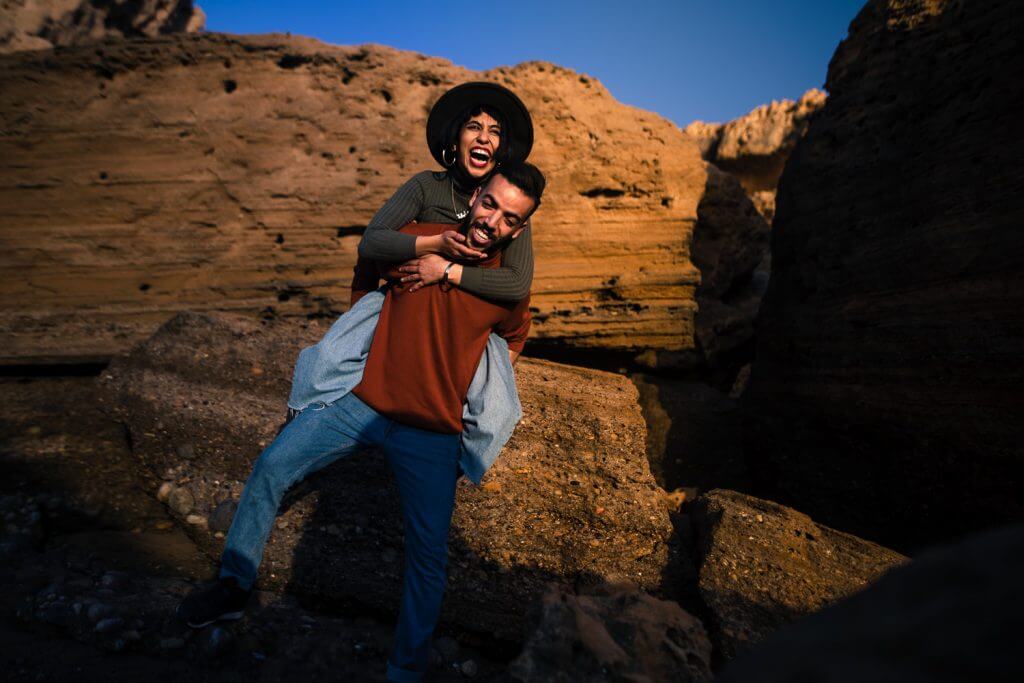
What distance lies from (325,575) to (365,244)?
5.77 feet

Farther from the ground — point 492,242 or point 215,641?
point 492,242

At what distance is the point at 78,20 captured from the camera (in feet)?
24.3

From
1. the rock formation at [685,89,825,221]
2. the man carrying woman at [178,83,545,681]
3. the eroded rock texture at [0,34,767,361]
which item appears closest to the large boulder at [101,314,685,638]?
the man carrying woman at [178,83,545,681]

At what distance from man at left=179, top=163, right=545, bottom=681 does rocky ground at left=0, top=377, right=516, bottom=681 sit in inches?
7.5

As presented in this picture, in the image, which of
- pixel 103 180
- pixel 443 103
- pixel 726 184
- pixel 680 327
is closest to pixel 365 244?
pixel 443 103

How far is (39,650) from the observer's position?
5.89ft

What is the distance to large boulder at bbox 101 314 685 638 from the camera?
8.46 feet

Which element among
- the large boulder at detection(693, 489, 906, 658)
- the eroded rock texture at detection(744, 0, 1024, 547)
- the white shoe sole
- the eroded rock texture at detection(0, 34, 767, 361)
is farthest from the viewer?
the eroded rock texture at detection(0, 34, 767, 361)

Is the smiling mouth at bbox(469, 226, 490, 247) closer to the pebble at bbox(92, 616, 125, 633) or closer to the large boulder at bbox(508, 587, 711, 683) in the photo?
the large boulder at bbox(508, 587, 711, 683)

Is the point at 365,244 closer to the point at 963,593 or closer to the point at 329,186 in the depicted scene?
the point at 963,593

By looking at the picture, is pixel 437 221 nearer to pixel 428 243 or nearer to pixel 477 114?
pixel 428 243

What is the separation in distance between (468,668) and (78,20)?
34.1 feet

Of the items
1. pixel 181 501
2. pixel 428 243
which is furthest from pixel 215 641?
pixel 428 243

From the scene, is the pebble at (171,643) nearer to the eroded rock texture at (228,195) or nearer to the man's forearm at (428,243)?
the man's forearm at (428,243)
